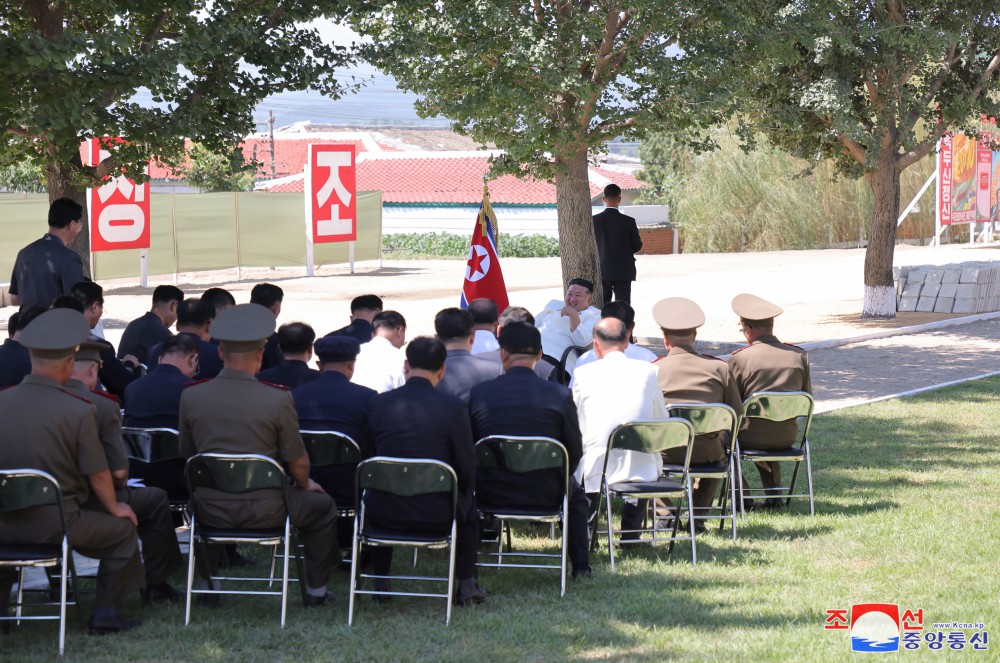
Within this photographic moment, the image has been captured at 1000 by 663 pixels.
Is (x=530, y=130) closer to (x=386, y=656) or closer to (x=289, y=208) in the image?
(x=386, y=656)

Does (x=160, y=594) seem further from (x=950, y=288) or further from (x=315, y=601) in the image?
(x=950, y=288)

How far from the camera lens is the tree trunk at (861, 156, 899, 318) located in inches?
742

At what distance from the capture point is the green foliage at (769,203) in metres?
43.8

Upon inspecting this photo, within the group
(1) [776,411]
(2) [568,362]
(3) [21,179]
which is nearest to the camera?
(1) [776,411]

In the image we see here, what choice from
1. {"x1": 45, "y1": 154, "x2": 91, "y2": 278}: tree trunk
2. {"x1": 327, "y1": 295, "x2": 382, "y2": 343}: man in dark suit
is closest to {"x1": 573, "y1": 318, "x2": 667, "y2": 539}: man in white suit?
{"x1": 327, "y1": 295, "x2": 382, "y2": 343}: man in dark suit

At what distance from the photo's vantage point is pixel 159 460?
19.8ft

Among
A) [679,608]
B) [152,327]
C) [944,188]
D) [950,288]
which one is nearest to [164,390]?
[152,327]

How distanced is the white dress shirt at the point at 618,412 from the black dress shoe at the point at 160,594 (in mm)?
2192

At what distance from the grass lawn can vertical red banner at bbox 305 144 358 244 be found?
2274 cm

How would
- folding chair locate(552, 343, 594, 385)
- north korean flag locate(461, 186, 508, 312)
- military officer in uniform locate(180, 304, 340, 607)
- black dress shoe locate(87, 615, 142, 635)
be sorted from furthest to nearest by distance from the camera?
north korean flag locate(461, 186, 508, 312), folding chair locate(552, 343, 594, 385), military officer in uniform locate(180, 304, 340, 607), black dress shoe locate(87, 615, 142, 635)

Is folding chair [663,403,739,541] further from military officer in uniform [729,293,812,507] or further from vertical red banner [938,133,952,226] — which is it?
vertical red banner [938,133,952,226]

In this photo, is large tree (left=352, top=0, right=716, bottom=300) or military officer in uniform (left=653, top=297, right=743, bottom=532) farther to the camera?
large tree (left=352, top=0, right=716, bottom=300)

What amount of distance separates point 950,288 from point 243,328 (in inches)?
677

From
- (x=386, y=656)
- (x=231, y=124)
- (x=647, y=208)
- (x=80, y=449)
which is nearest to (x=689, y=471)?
(x=386, y=656)
